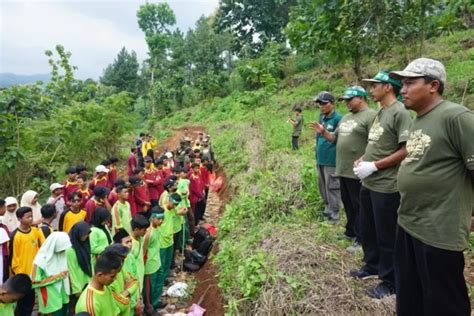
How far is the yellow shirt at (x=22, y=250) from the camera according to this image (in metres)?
4.49

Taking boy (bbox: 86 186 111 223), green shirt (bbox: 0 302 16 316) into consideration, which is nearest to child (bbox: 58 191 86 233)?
boy (bbox: 86 186 111 223)

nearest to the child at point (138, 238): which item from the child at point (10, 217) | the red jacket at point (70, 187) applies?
the child at point (10, 217)

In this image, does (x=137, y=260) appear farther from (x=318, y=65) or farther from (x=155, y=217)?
(x=318, y=65)

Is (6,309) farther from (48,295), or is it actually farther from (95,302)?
(95,302)

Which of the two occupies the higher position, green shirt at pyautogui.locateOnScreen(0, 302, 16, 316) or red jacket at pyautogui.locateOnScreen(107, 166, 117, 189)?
red jacket at pyautogui.locateOnScreen(107, 166, 117, 189)

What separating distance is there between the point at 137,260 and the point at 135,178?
2.71 metres

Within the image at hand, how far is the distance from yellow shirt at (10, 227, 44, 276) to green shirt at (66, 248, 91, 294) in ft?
1.82

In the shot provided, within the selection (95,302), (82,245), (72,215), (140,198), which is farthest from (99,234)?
(140,198)

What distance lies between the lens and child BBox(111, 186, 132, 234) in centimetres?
568

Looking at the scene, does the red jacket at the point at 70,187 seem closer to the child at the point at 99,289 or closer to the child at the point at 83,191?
the child at the point at 83,191

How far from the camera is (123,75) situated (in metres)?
43.9

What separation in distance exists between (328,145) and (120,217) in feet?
10.6

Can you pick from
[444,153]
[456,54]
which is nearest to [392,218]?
[444,153]

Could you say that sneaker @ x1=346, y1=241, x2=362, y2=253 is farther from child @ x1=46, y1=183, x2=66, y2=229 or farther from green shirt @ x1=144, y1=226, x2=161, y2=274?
child @ x1=46, y1=183, x2=66, y2=229
